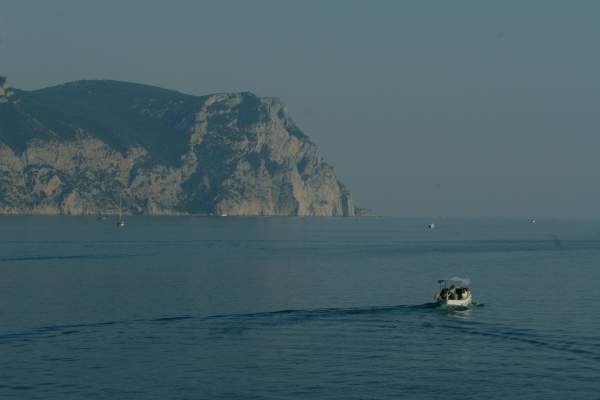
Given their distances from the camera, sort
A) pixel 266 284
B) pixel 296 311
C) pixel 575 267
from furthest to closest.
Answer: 1. pixel 575 267
2. pixel 266 284
3. pixel 296 311

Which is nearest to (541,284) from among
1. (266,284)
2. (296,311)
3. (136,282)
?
(266,284)

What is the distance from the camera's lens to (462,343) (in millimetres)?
79688

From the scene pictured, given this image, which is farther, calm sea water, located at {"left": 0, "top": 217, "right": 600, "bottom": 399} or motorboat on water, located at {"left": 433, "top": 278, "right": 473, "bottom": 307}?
motorboat on water, located at {"left": 433, "top": 278, "right": 473, "bottom": 307}

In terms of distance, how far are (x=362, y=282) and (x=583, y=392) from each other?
7251cm

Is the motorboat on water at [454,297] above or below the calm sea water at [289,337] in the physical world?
above

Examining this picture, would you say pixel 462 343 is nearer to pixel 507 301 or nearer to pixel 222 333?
pixel 222 333

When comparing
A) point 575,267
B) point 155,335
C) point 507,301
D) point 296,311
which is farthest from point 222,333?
point 575,267

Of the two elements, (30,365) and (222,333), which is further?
(222,333)

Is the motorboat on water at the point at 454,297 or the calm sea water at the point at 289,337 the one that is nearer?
the calm sea water at the point at 289,337

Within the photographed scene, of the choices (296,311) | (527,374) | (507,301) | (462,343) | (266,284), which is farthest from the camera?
(266,284)

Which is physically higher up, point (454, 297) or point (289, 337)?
point (454, 297)

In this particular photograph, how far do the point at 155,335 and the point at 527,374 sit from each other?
3356 centimetres

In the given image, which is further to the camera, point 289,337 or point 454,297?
point 454,297

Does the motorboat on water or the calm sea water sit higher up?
the motorboat on water
